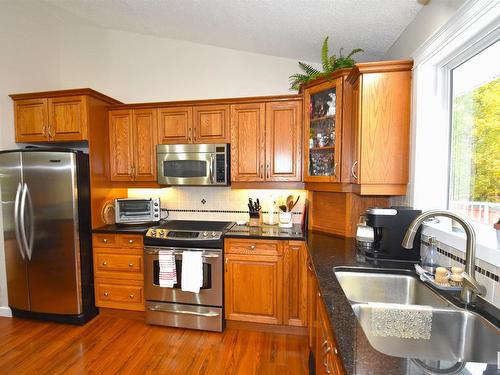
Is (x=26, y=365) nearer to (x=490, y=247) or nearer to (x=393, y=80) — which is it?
(x=490, y=247)

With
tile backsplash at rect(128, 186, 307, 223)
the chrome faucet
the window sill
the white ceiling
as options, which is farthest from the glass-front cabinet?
the chrome faucet

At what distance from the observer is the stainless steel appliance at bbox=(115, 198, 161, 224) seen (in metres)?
2.81

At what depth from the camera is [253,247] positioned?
2.38m

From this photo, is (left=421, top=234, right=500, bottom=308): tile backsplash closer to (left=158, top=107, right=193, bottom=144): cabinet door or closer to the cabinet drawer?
the cabinet drawer

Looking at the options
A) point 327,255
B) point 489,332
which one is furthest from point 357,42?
point 489,332

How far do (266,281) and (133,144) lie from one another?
2015 mm

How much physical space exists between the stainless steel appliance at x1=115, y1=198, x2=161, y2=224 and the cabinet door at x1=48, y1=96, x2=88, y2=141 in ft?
2.56

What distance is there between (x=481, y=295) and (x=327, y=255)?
2.72 feet

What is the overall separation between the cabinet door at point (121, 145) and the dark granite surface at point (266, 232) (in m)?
1.35

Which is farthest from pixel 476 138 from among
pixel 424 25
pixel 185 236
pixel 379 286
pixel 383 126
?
pixel 185 236

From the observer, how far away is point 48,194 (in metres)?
2.46

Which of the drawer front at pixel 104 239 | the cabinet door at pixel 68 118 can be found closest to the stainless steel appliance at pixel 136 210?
the drawer front at pixel 104 239

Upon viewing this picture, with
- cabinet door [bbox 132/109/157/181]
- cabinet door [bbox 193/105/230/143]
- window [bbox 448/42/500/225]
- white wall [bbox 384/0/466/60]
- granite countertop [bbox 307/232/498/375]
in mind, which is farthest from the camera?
cabinet door [bbox 132/109/157/181]

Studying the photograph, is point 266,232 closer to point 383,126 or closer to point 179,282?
point 179,282
